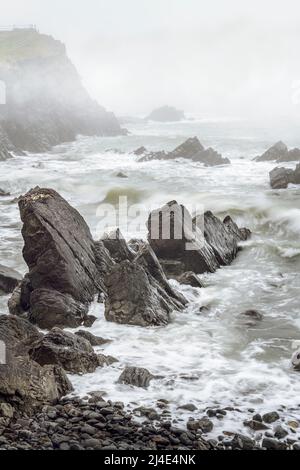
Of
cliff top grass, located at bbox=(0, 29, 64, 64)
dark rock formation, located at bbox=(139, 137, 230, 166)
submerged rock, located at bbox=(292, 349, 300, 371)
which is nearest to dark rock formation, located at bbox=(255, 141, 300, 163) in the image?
dark rock formation, located at bbox=(139, 137, 230, 166)

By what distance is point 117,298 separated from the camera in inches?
538

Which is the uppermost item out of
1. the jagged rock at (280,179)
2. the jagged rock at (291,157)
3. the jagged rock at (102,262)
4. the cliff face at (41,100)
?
the cliff face at (41,100)

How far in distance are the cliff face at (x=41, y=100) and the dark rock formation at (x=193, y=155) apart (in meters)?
12.5

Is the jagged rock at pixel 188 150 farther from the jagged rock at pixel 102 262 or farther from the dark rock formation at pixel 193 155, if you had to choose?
the jagged rock at pixel 102 262

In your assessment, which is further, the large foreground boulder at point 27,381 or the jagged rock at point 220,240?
the jagged rock at point 220,240

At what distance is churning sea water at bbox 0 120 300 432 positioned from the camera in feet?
32.0

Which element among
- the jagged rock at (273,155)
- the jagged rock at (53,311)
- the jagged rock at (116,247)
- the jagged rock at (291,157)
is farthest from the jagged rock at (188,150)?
the jagged rock at (53,311)

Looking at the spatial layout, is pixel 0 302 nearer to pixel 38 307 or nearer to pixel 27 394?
pixel 38 307

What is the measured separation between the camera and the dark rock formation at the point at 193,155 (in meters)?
42.3

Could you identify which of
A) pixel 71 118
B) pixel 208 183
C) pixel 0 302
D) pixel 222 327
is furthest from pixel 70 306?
pixel 71 118

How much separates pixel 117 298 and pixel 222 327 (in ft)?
9.02

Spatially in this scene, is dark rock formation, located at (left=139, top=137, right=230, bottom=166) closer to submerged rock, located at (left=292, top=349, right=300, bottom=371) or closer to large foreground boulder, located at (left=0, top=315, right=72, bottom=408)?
submerged rock, located at (left=292, top=349, right=300, bottom=371)

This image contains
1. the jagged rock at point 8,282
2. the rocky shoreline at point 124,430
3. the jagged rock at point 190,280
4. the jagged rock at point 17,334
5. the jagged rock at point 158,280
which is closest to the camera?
the rocky shoreline at point 124,430

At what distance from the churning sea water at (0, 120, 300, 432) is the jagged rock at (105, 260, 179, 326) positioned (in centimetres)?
31
